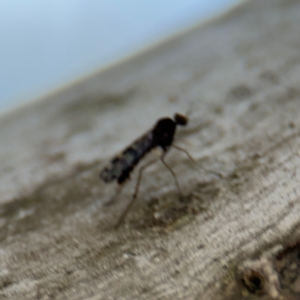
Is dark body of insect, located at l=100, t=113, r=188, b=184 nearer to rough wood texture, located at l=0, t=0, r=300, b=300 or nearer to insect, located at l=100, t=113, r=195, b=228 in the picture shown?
insect, located at l=100, t=113, r=195, b=228

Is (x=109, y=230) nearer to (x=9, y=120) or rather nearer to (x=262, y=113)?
(x=262, y=113)

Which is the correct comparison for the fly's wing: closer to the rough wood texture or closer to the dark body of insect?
the dark body of insect

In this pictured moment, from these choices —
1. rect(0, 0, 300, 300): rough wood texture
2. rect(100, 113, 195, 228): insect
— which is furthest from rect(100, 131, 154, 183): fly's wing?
rect(0, 0, 300, 300): rough wood texture

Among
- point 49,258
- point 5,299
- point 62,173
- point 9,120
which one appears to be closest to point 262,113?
point 62,173

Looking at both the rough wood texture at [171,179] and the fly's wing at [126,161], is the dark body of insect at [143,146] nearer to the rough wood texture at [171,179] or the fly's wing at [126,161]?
the fly's wing at [126,161]

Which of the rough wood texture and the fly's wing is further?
the fly's wing

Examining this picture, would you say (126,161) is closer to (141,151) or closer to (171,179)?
(141,151)

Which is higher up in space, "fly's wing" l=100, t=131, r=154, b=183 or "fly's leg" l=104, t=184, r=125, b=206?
"fly's wing" l=100, t=131, r=154, b=183

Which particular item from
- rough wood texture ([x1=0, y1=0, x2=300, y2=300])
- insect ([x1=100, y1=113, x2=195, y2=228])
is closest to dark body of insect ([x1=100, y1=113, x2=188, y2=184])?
insect ([x1=100, y1=113, x2=195, y2=228])

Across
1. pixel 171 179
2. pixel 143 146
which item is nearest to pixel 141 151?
pixel 143 146
